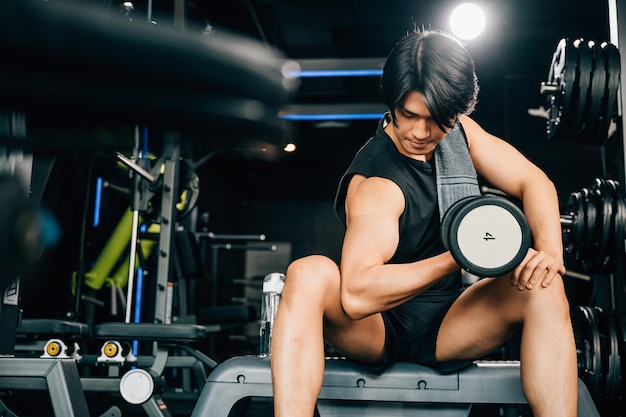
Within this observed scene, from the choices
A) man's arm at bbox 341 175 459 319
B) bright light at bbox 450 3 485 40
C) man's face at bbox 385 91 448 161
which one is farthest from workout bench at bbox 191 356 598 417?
bright light at bbox 450 3 485 40

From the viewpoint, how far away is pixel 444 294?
1571 mm

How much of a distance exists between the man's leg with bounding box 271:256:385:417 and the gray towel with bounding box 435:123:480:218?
0.35 meters

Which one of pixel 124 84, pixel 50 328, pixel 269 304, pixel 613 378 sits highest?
pixel 124 84

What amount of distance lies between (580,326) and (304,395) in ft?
4.20

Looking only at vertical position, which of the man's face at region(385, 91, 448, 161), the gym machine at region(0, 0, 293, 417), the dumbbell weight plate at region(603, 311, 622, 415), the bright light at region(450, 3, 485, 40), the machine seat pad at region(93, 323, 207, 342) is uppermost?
the bright light at region(450, 3, 485, 40)

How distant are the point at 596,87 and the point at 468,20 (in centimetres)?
258

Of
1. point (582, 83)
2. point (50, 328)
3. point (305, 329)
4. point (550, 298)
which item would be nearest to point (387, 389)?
point (305, 329)

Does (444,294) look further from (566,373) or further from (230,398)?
(230,398)

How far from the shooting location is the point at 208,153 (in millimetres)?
1623

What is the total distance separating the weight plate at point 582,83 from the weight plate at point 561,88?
16 mm

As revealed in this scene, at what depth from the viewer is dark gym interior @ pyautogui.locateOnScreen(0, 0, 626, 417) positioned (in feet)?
1.23

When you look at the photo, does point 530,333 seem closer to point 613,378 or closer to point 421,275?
point 421,275

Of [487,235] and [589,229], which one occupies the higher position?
[589,229]

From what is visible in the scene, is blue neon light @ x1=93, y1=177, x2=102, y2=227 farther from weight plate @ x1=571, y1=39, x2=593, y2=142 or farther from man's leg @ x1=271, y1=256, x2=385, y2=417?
man's leg @ x1=271, y1=256, x2=385, y2=417
